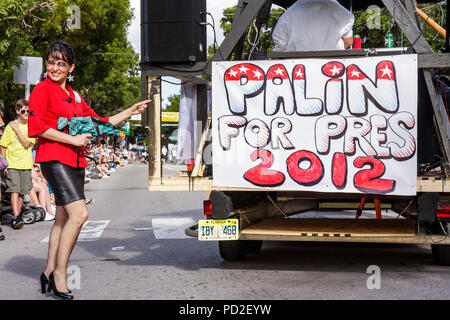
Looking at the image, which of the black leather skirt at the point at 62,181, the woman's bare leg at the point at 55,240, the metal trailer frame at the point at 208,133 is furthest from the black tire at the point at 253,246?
the black leather skirt at the point at 62,181

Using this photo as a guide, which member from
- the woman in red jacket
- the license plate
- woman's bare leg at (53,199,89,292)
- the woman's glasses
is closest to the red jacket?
the woman in red jacket

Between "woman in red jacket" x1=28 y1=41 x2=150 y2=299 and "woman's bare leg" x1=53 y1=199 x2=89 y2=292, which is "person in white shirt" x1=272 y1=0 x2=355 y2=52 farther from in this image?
"woman's bare leg" x1=53 y1=199 x2=89 y2=292

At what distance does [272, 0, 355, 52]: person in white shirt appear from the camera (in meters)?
7.10

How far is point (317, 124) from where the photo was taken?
20.7ft

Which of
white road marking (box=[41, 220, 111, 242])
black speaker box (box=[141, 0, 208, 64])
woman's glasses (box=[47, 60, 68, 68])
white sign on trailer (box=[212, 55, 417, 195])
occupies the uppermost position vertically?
black speaker box (box=[141, 0, 208, 64])

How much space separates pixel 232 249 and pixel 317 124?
70.4 inches

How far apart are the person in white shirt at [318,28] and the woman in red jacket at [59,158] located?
2.58 m

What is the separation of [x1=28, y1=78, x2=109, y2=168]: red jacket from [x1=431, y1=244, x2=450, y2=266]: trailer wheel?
366 cm

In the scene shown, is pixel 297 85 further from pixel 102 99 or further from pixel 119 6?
pixel 102 99

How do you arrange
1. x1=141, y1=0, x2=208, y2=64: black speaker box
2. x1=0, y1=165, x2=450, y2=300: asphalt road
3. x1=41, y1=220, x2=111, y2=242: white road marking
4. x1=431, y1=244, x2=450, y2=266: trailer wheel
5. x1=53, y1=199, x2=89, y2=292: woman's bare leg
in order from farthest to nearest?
x1=41, y1=220, x2=111, y2=242: white road marking < x1=431, y1=244, x2=450, y2=266: trailer wheel < x1=141, y1=0, x2=208, y2=64: black speaker box < x1=0, y1=165, x2=450, y2=300: asphalt road < x1=53, y1=199, x2=89, y2=292: woman's bare leg

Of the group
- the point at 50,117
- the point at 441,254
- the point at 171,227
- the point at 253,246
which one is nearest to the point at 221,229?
the point at 253,246

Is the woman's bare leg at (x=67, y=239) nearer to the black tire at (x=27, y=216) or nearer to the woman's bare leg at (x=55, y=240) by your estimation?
the woman's bare leg at (x=55, y=240)

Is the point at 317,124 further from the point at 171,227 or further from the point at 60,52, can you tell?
the point at 171,227

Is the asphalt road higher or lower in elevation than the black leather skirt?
lower
